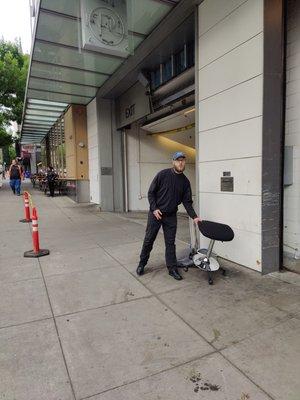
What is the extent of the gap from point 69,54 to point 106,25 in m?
2.20

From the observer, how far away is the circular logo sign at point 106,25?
18.3 feet

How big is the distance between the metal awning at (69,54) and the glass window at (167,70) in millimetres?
824

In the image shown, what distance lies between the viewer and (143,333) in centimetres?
282

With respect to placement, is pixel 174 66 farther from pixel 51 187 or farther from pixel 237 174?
pixel 51 187

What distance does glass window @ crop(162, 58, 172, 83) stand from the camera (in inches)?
278

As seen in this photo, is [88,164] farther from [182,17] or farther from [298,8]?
[298,8]

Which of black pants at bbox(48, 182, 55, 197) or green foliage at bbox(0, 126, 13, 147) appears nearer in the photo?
black pants at bbox(48, 182, 55, 197)

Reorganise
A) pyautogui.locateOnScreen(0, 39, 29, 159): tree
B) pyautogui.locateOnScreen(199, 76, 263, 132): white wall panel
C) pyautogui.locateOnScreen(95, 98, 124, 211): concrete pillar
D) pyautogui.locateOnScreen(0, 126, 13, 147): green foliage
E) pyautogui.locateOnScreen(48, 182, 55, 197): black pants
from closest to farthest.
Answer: pyautogui.locateOnScreen(199, 76, 263, 132): white wall panel → pyautogui.locateOnScreen(95, 98, 124, 211): concrete pillar → pyautogui.locateOnScreen(48, 182, 55, 197): black pants → pyautogui.locateOnScreen(0, 39, 29, 159): tree → pyautogui.locateOnScreen(0, 126, 13, 147): green foliage

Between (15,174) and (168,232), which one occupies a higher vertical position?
(15,174)

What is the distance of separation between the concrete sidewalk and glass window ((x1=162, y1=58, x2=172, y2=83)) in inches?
179

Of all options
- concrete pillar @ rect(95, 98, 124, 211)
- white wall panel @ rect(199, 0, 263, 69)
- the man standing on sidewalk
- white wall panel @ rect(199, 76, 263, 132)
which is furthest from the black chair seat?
concrete pillar @ rect(95, 98, 124, 211)

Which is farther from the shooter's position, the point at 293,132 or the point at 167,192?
the point at 293,132

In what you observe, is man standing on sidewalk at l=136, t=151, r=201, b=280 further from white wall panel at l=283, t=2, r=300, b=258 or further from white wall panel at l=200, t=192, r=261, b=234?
white wall panel at l=283, t=2, r=300, b=258

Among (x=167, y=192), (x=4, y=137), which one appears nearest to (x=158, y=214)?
(x=167, y=192)
